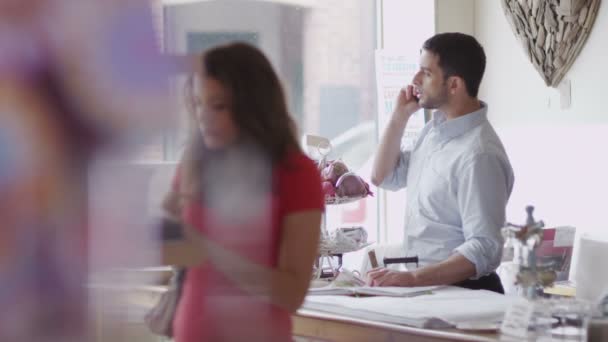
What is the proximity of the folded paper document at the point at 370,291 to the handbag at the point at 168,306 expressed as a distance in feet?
3.72

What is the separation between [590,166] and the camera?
295 cm

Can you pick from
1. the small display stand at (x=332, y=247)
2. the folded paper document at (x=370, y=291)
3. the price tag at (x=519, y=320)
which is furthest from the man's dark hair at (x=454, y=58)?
the price tag at (x=519, y=320)

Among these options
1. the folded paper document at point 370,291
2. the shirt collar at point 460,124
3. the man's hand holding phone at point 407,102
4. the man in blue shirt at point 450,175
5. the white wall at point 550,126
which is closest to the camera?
the folded paper document at point 370,291

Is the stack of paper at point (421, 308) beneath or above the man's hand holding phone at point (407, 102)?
beneath

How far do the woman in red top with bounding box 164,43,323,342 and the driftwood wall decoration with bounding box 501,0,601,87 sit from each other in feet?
8.77

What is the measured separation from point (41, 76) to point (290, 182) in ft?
0.59

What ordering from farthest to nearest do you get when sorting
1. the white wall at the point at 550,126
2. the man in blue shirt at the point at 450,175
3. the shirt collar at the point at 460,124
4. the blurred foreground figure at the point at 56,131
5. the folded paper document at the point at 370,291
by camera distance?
the white wall at the point at 550,126 < the shirt collar at the point at 460,124 < the man in blue shirt at the point at 450,175 < the folded paper document at the point at 370,291 < the blurred foreground figure at the point at 56,131

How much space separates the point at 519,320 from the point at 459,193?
1.96 feet

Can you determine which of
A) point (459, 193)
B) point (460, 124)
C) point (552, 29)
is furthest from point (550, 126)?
point (459, 193)

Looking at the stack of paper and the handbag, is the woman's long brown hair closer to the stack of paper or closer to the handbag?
the handbag

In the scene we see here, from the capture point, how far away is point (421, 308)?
4.56ft

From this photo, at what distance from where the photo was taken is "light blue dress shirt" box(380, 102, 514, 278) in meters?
1.77

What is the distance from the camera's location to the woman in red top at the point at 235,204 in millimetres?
421

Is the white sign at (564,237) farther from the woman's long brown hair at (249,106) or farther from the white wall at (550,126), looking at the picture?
the woman's long brown hair at (249,106)
